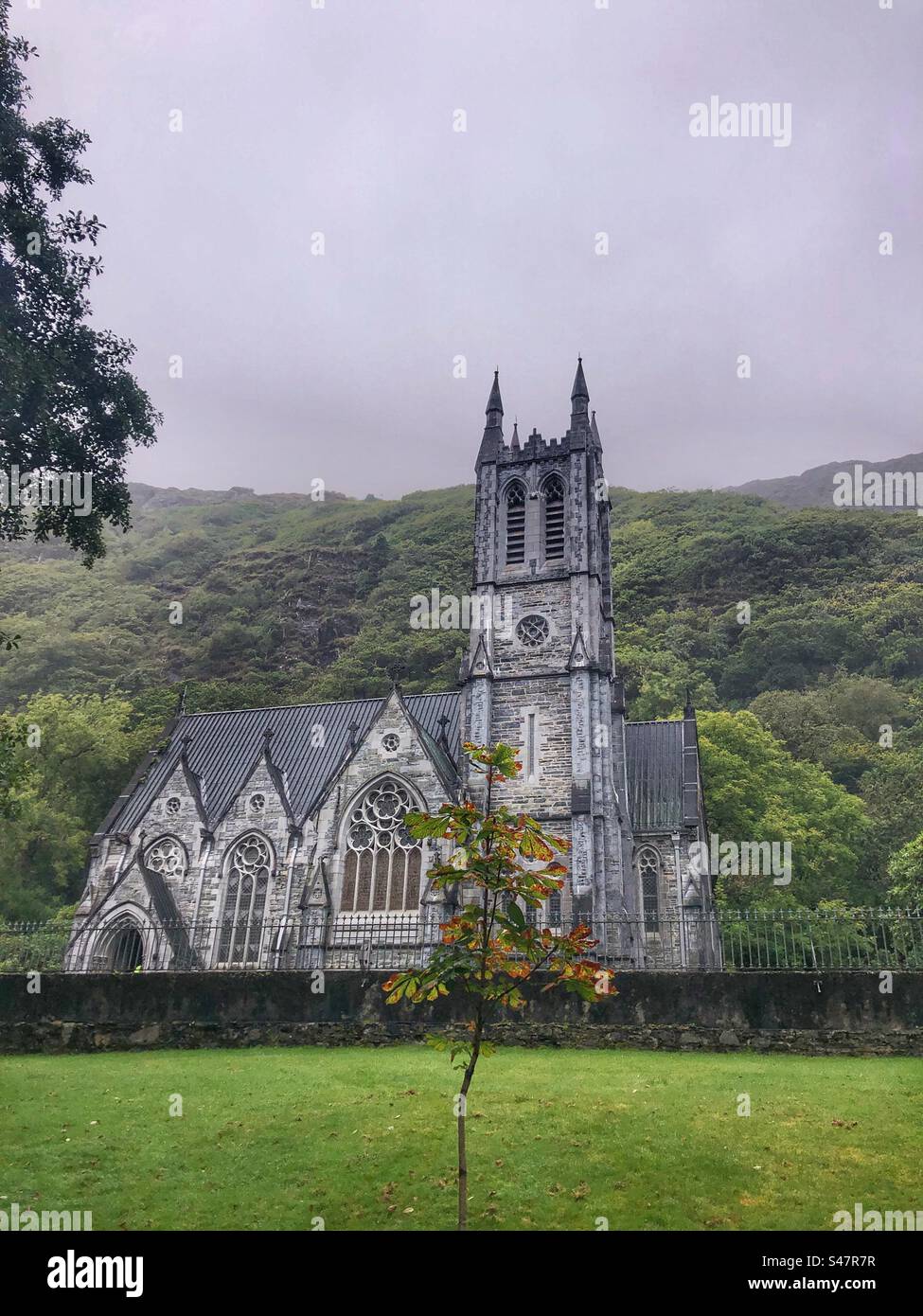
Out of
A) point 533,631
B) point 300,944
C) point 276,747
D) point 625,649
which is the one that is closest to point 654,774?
point 533,631

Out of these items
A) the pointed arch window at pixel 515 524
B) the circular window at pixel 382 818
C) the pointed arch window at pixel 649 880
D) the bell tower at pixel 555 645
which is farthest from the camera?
the pointed arch window at pixel 515 524

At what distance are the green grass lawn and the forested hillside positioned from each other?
7494 millimetres

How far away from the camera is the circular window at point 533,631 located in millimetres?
33094

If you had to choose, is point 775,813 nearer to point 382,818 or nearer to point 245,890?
point 382,818

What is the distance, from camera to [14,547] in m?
134

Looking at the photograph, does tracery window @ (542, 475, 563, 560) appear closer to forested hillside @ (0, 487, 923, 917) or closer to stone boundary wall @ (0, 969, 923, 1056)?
forested hillside @ (0, 487, 923, 917)

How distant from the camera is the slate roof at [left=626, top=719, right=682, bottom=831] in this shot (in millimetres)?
34656

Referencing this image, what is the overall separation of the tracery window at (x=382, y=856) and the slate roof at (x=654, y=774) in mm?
8675

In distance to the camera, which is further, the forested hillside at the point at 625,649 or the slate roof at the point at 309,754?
the forested hillside at the point at 625,649
